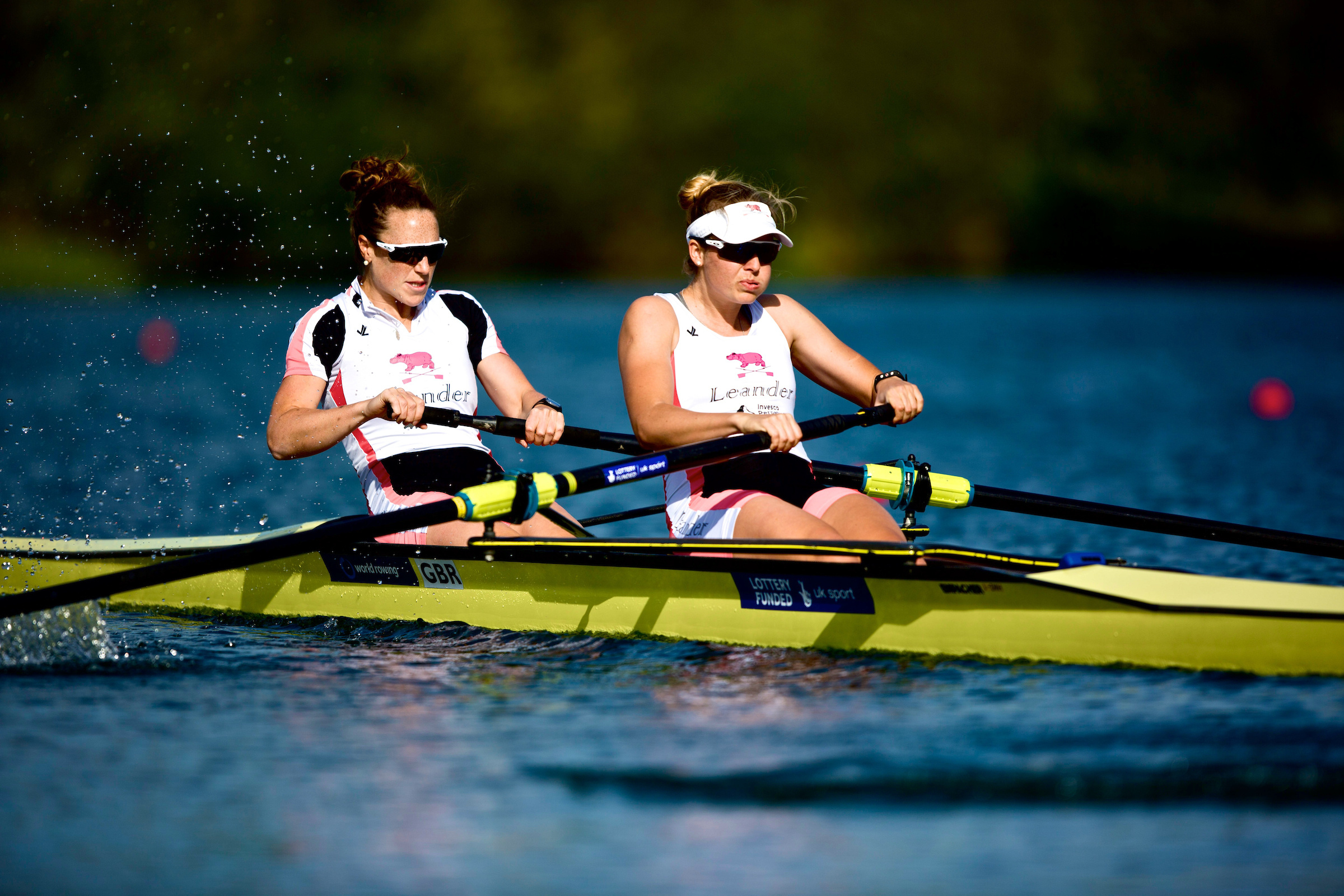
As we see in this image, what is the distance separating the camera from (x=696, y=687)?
195 inches

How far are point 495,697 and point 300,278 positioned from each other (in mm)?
44623

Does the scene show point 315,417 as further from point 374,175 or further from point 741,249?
point 741,249

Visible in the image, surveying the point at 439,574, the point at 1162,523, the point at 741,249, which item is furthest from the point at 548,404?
the point at 1162,523

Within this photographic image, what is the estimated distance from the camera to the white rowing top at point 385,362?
19.0 ft

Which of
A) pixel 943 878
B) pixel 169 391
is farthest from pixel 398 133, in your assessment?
pixel 943 878

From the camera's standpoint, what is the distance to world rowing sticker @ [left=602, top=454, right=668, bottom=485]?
532 centimetres

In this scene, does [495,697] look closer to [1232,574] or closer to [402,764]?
[402,764]

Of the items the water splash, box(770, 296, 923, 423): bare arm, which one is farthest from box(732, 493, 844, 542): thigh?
the water splash

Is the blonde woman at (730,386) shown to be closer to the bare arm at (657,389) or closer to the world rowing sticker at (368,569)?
the bare arm at (657,389)

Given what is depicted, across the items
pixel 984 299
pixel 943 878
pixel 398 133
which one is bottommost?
pixel 943 878

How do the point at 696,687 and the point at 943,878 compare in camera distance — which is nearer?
the point at 943,878

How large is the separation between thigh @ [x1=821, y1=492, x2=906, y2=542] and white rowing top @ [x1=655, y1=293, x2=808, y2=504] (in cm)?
27

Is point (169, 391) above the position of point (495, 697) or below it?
above

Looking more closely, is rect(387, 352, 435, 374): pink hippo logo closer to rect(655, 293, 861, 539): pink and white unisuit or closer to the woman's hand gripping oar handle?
the woman's hand gripping oar handle
